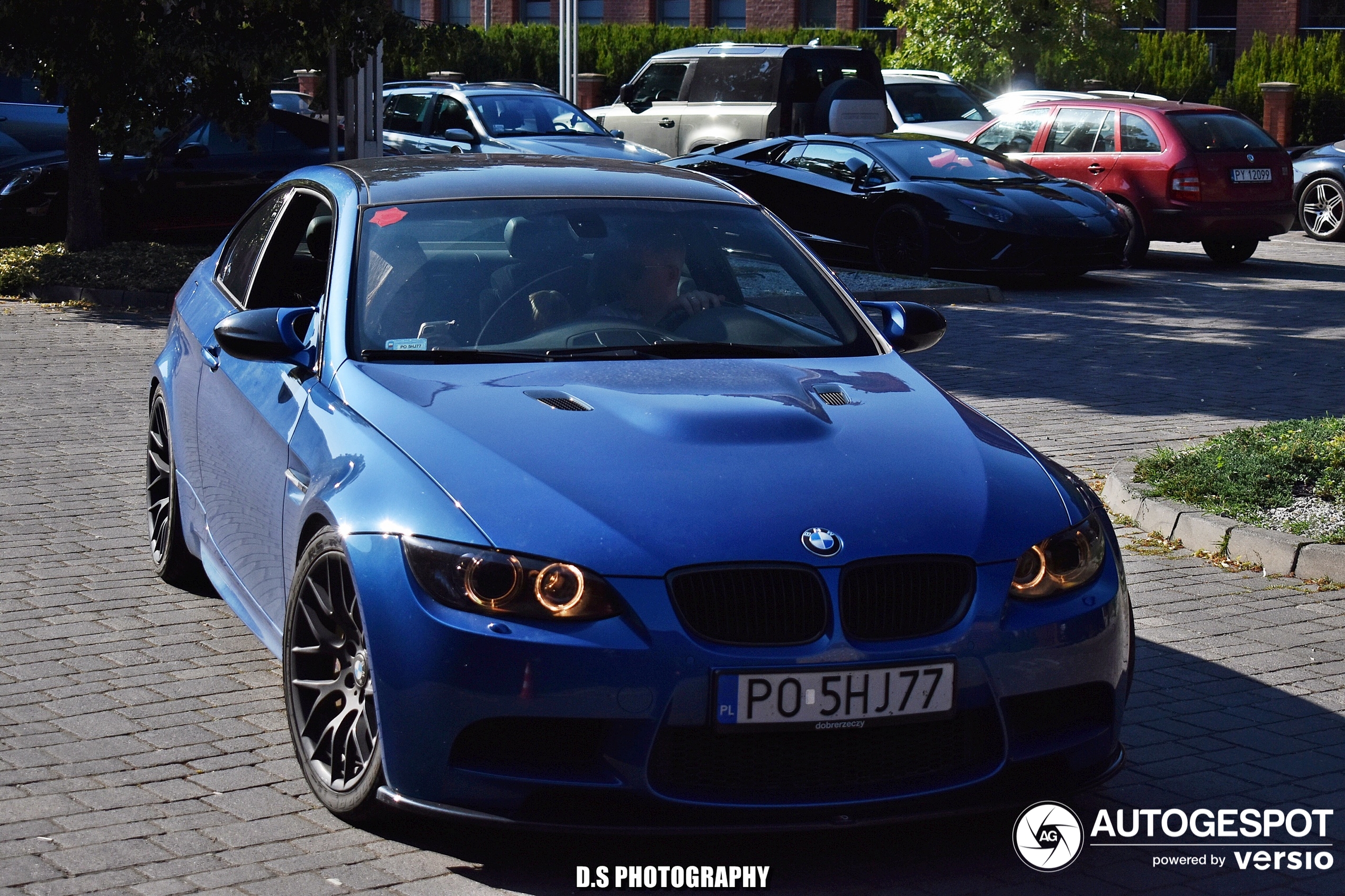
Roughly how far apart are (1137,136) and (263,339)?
15.3m

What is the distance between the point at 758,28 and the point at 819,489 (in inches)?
1707

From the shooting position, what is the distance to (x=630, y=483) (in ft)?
12.4

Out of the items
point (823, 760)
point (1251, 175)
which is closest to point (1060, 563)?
point (823, 760)

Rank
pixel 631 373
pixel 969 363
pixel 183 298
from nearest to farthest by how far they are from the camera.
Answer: pixel 631 373 < pixel 183 298 < pixel 969 363

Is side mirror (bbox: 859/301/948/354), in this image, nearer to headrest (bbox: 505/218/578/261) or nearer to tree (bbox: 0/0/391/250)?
headrest (bbox: 505/218/578/261)

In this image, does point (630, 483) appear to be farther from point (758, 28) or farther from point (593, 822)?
point (758, 28)

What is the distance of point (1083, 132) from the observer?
752 inches

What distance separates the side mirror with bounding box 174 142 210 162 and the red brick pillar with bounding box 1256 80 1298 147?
23.2 m

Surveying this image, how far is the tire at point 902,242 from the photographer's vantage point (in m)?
16.5

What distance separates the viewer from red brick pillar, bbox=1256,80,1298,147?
110 ft

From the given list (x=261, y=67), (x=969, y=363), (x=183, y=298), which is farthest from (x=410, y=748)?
(x=261, y=67)

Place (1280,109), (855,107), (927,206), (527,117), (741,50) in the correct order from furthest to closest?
(1280,109)
(741,50)
(855,107)
(527,117)
(927,206)

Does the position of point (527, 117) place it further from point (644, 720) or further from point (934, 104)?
point (644, 720)

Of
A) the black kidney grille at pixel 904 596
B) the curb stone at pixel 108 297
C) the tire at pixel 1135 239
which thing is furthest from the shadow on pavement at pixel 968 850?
the tire at pixel 1135 239
